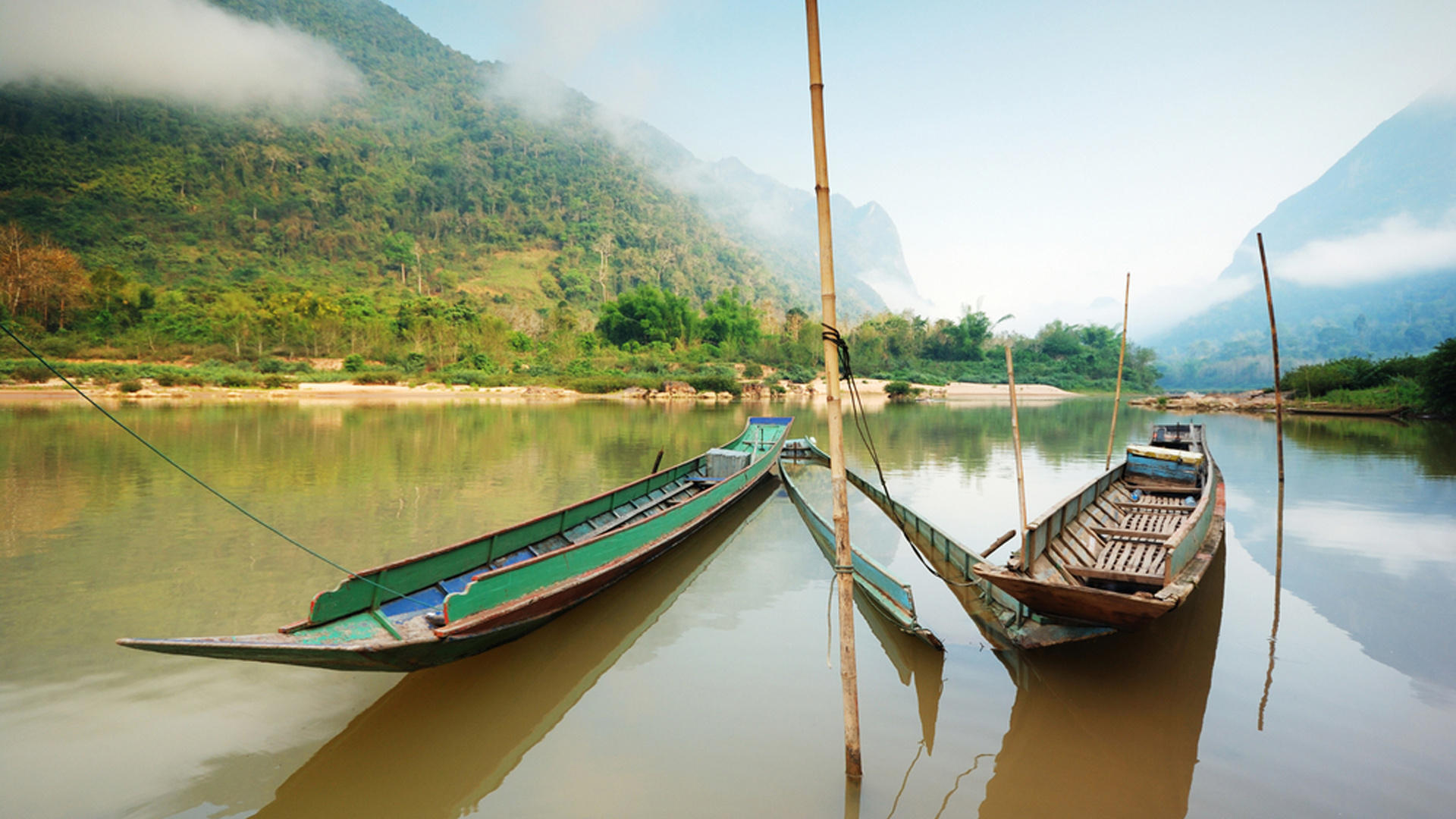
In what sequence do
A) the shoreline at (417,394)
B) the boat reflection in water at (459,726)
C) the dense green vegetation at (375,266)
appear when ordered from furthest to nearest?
1. the dense green vegetation at (375,266)
2. the shoreline at (417,394)
3. the boat reflection in water at (459,726)

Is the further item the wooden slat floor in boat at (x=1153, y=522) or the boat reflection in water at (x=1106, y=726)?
the wooden slat floor in boat at (x=1153, y=522)

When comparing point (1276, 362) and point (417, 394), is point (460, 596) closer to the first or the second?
point (1276, 362)

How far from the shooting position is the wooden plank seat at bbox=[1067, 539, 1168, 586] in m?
5.07

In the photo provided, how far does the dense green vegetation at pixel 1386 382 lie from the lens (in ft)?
89.9

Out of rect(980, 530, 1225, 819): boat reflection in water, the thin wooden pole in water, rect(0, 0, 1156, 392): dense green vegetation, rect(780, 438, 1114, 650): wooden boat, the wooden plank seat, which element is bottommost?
the thin wooden pole in water

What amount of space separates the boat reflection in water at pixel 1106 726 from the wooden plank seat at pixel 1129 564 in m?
0.62

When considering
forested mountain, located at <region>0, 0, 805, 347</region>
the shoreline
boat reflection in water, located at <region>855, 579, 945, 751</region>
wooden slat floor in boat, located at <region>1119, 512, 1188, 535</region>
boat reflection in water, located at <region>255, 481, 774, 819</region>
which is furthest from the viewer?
forested mountain, located at <region>0, 0, 805, 347</region>

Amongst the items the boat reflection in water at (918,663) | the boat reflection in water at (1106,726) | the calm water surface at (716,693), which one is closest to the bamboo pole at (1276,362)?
the calm water surface at (716,693)

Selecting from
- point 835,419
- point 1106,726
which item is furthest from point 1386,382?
point 835,419

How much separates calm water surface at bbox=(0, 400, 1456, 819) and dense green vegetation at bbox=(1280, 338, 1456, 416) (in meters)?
26.6

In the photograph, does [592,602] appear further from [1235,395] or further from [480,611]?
[1235,395]

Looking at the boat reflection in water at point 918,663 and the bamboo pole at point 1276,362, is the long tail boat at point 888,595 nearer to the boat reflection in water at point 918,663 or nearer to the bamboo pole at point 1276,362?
the boat reflection in water at point 918,663

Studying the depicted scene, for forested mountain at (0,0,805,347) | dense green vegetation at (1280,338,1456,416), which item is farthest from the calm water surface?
forested mountain at (0,0,805,347)

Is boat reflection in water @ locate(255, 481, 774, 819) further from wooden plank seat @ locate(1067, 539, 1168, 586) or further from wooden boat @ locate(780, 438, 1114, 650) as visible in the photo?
wooden plank seat @ locate(1067, 539, 1168, 586)
